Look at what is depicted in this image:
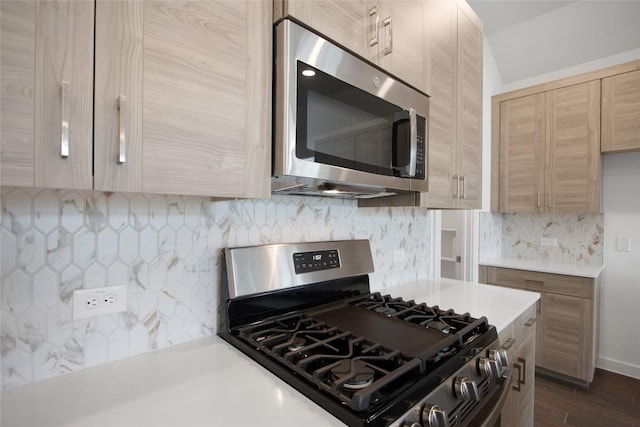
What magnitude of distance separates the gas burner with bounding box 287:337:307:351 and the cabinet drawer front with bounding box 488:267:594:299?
252 centimetres

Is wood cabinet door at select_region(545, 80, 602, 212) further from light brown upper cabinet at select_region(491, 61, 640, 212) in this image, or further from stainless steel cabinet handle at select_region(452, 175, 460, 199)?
stainless steel cabinet handle at select_region(452, 175, 460, 199)

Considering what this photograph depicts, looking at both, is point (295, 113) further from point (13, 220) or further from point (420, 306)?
point (420, 306)

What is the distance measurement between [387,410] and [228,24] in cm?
96

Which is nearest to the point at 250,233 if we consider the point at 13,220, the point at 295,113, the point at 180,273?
the point at 180,273

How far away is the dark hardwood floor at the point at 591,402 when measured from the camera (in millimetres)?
2111

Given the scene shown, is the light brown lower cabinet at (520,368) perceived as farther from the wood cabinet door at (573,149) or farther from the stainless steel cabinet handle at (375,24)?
the wood cabinet door at (573,149)

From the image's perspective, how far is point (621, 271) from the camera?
8.91 feet

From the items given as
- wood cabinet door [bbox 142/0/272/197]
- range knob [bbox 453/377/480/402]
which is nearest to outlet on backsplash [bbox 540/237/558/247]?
range knob [bbox 453/377/480/402]

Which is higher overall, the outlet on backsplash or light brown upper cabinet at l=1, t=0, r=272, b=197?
light brown upper cabinet at l=1, t=0, r=272, b=197

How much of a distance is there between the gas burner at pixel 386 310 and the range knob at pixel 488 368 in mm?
345

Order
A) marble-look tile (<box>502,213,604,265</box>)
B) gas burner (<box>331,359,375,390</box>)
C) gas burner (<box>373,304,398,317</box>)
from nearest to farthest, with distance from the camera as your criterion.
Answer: gas burner (<box>331,359,375,390</box>) < gas burner (<box>373,304,398,317</box>) < marble-look tile (<box>502,213,604,265</box>)

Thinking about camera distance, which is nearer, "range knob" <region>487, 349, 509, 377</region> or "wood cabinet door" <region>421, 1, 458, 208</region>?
"range knob" <region>487, 349, 509, 377</region>

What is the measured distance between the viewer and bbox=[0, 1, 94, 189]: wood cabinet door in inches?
20.5

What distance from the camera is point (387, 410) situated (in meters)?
0.67
